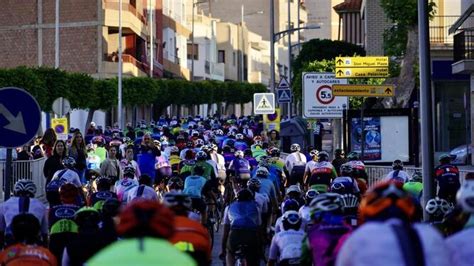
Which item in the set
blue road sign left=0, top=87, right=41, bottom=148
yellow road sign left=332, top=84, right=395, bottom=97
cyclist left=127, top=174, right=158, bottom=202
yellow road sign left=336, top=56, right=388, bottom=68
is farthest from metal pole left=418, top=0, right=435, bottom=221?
yellow road sign left=336, top=56, right=388, bottom=68

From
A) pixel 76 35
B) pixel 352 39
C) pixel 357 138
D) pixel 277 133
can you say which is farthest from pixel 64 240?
pixel 352 39

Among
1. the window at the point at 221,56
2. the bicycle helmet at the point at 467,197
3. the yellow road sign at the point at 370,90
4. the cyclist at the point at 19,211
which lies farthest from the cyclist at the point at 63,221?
the window at the point at 221,56

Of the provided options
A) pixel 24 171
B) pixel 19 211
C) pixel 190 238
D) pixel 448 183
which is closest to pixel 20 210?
pixel 19 211

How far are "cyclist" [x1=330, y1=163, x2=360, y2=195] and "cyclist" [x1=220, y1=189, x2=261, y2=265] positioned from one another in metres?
1.22

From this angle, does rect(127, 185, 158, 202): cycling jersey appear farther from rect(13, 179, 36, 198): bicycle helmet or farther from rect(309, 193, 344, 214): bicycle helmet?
rect(309, 193, 344, 214): bicycle helmet

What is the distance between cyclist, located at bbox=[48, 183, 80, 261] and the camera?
42.0 feet

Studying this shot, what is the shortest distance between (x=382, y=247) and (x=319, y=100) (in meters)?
26.6

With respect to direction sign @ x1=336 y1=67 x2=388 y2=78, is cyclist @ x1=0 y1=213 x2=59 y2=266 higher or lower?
lower

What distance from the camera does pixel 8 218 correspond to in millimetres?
13484

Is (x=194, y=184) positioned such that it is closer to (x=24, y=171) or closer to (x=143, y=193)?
(x=143, y=193)

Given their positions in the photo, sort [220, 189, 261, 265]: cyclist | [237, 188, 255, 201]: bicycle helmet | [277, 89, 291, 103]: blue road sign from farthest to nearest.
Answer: [277, 89, 291, 103]: blue road sign
[237, 188, 255, 201]: bicycle helmet
[220, 189, 261, 265]: cyclist

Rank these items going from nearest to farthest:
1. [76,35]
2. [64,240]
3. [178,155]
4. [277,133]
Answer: [64,240] < [178,155] < [277,133] < [76,35]

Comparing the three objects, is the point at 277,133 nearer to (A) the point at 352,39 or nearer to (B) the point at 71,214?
(B) the point at 71,214

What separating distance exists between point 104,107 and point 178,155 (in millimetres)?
34728
